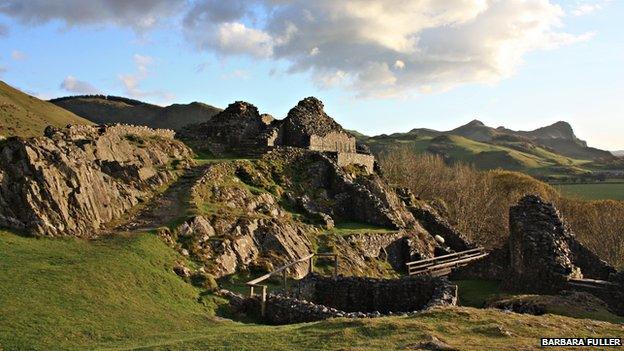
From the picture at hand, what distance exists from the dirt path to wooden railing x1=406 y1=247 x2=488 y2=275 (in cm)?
1683

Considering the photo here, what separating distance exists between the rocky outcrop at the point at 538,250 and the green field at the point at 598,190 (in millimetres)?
84690

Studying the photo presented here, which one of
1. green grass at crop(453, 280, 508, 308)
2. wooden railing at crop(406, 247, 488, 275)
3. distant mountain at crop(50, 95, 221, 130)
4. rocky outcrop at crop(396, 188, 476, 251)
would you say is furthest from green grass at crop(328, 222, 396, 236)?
distant mountain at crop(50, 95, 221, 130)

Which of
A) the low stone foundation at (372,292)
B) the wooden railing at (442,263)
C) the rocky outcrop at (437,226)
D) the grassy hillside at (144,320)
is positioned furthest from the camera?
the rocky outcrop at (437,226)

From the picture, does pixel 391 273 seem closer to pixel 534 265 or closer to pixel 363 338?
pixel 534 265

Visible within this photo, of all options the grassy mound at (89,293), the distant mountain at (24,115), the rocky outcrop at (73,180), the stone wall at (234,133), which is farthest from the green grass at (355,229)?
the distant mountain at (24,115)

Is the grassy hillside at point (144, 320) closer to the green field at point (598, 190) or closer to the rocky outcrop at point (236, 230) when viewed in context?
the rocky outcrop at point (236, 230)

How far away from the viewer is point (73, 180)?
27.9 meters

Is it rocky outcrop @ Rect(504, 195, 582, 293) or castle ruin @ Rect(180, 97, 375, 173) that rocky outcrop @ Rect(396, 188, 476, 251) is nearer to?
castle ruin @ Rect(180, 97, 375, 173)

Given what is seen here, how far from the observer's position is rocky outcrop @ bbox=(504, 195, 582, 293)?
32812mm

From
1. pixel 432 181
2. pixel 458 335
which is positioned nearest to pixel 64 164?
pixel 458 335

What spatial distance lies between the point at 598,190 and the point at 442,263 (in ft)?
377

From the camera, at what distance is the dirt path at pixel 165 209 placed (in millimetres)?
29516

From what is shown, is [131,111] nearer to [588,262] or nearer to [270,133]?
[270,133]

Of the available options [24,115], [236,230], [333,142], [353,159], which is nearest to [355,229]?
[236,230]
